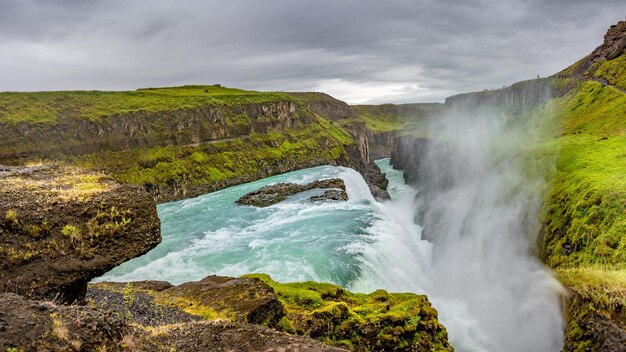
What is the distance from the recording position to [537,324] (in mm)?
23516

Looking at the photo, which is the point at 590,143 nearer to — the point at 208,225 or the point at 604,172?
the point at 604,172

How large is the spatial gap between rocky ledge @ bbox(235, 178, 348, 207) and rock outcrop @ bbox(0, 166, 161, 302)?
40.1 m

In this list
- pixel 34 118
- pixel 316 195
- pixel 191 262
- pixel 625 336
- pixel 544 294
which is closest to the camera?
pixel 625 336

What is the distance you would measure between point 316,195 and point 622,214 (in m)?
36.3

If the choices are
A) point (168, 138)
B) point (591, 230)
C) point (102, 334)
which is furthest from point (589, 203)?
point (168, 138)

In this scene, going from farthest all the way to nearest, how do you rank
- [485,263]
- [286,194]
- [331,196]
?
[286,194], [331,196], [485,263]

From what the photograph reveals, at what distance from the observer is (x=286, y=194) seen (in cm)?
5888

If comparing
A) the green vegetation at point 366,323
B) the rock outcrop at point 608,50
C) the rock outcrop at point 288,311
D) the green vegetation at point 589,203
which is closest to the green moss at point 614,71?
the rock outcrop at point 608,50

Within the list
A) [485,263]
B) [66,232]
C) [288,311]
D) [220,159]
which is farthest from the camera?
[220,159]

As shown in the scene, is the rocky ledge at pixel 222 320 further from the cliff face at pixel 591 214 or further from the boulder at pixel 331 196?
the boulder at pixel 331 196

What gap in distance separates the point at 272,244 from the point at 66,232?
79.0 feet

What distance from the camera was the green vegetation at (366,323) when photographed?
14.9 metres

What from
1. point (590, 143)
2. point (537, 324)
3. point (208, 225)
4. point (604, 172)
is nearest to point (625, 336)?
point (537, 324)

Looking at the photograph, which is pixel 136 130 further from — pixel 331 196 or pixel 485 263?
pixel 485 263
